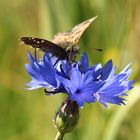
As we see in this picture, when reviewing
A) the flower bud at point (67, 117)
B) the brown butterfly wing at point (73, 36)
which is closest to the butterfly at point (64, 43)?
the brown butterfly wing at point (73, 36)

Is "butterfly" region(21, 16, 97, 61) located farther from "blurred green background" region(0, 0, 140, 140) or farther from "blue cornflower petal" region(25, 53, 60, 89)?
"blurred green background" region(0, 0, 140, 140)

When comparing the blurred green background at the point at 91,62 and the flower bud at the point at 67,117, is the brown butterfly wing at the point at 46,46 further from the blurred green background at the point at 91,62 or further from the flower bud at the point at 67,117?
the blurred green background at the point at 91,62

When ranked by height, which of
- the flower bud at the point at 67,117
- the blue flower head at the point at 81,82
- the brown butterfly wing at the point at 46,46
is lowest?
the flower bud at the point at 67,117

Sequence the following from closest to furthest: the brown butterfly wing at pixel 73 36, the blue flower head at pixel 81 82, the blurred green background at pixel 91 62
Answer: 1. the blue flower head at pixel 81 82
2. the brown butterfly wing at pixel 73 36
3. the blurred green background at pixel 91 62

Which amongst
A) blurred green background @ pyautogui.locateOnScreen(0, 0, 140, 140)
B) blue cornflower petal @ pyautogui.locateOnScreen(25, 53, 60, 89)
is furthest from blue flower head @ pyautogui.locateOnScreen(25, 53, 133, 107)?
blurred green background @ pyautogui.locateOnScreen(0, 0, 140, 140)

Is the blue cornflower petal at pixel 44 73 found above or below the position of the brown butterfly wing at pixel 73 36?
below

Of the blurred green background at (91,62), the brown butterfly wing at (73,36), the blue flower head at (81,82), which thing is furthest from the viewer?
the blurred green background at (91,62)
